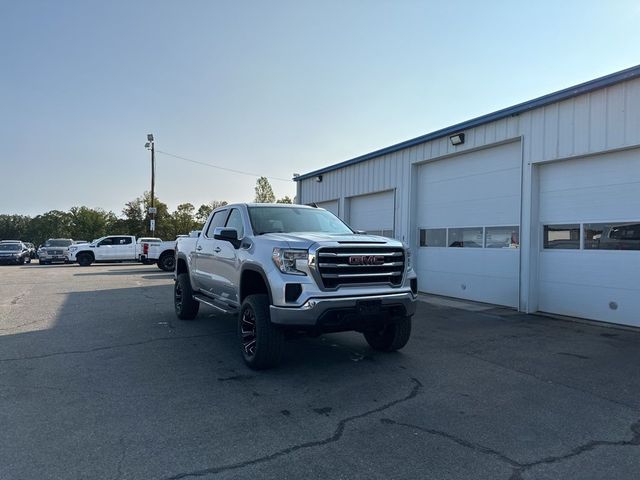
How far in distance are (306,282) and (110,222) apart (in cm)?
8524

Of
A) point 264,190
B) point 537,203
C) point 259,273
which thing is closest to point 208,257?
point 259,273

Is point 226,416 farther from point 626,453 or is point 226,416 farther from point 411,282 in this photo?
point 626,453

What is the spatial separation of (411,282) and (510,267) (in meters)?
5.80

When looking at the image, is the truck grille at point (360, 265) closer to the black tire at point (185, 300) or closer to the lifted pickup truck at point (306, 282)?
the lifted pickup truck at point (306, 282)

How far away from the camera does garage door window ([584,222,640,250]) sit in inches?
326

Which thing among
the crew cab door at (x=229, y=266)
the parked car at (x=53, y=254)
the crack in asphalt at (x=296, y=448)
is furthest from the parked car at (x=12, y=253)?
the crack in asphalt at (x=296, y=448)

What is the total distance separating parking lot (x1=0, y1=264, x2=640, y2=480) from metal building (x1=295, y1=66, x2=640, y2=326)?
5.93ft

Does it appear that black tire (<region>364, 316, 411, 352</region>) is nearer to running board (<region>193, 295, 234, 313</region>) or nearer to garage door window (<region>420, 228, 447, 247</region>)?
running board (<region>193, 295, 234, 313</region>)

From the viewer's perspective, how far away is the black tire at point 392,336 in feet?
19.9

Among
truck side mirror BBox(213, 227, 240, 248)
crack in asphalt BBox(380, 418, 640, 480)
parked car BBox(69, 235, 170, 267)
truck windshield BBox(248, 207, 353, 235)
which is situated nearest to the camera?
crack in asphalt BBox(380, 418, 640, 480)

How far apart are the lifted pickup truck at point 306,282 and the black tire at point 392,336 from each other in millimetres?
13

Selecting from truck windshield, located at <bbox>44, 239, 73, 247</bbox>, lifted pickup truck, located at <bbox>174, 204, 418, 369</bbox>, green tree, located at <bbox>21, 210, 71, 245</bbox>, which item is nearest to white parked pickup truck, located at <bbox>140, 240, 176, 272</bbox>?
truck windshield, located at <bbox>44, 239, 73, 247</bbox>

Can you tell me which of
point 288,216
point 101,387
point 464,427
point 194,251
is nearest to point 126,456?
point 101,387

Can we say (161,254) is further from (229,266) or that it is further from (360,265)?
(360,265)
